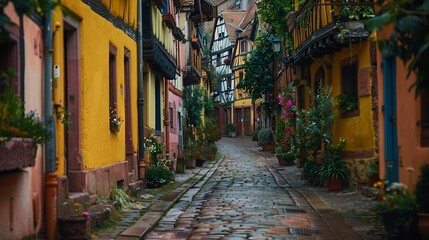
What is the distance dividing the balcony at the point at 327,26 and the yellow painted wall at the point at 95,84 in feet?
13.3

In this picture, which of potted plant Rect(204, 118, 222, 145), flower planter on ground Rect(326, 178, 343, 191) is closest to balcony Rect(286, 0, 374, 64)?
flower planter on ground Rect(326, 178, 343, 191)

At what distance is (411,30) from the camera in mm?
5141

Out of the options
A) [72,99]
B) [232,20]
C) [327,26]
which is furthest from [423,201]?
[232,20]

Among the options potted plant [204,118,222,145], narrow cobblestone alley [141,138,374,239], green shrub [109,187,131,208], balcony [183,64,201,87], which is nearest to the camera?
narrow cobblestone alley [141,138,374,239]

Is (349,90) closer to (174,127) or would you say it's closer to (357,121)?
(357,121)

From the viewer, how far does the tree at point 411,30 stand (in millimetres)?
5052

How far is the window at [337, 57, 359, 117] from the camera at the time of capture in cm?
1617

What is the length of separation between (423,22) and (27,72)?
4.47 metres

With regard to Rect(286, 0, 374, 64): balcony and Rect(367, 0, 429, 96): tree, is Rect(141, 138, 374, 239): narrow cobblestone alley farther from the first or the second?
Rect(367, 0, 429, 96): tree

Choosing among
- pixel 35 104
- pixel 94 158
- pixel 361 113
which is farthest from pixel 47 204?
pixel 361 113

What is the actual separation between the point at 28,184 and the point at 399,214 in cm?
425

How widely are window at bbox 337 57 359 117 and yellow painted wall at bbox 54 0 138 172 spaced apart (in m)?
5.78

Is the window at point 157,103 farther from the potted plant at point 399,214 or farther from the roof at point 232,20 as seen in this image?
the roof at point 232,20

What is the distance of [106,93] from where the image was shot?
39.9ft
